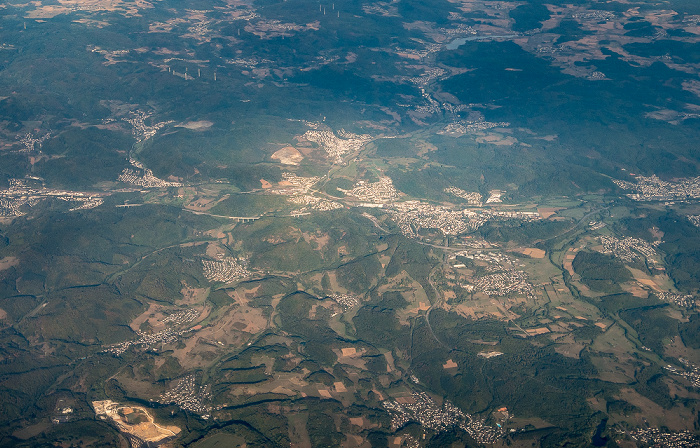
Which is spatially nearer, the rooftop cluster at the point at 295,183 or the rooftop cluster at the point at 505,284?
the rooftop cluster at the point at 505,284

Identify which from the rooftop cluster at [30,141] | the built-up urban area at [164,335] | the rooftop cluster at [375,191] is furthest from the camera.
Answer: the rooftop cluster at [30,141]

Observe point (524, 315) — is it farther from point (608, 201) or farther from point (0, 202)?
point (0, 202)

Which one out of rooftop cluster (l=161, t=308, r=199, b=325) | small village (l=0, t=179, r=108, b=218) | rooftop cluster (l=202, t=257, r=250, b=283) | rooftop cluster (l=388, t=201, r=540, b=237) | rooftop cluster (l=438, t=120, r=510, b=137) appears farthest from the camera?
rooftop cluster (l=438, t=120, r=510, b=137)

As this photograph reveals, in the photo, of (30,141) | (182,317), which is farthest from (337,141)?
(182,317)

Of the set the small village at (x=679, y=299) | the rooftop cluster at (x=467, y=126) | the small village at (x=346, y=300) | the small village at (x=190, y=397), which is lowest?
the small village at (x=190, y=397)

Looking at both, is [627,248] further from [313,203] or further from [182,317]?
[182,317]

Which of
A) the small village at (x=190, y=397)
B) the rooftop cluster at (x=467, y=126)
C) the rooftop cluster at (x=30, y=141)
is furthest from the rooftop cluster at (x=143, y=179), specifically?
the rooftop cluster at (x=467, y=126)

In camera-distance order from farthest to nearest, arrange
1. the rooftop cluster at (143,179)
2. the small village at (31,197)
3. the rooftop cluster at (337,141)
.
Answer: the rooftop cluster at (337,141) → the rooftop cluster at (143,179) → the small village at (31,197)

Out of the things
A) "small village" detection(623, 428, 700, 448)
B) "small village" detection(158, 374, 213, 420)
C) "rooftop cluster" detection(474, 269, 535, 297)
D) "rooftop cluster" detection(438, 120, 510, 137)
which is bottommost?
"small village" detection(158, 374, 213, 420)

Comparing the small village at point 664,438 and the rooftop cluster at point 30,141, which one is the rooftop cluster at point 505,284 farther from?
the rooftop cluster at point 30,141

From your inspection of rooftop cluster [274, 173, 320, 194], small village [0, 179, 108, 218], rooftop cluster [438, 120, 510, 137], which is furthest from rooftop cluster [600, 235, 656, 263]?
small village [0, 179, 108, 218]

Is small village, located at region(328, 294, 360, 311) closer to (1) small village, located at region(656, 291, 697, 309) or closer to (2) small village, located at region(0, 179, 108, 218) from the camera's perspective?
(1) small village, located at region(656, 291, 697, 309)
